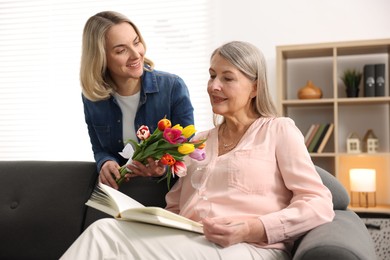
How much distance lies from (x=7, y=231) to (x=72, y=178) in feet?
1.18

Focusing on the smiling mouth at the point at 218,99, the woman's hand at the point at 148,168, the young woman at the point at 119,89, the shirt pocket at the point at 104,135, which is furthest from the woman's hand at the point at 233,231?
the shirt pocket at the point at 104,135

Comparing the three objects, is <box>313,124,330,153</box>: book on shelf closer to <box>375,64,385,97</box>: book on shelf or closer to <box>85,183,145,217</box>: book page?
<box>375,64,385,97</box>: book on shelf

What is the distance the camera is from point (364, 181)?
352cm

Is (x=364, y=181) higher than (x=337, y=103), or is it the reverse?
(x=337, y=103)

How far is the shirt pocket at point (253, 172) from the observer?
5.16 ft

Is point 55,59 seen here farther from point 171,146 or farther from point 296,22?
point 171,146

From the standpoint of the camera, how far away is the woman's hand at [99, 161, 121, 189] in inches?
73.4

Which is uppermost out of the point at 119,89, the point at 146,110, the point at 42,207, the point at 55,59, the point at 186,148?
the point at 55,59

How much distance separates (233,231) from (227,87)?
1.89 feet

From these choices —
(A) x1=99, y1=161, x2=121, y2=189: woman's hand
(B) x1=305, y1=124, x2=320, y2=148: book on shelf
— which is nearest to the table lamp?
(B) x1=305, y1=124, x2=320, y2=148: book on shelf

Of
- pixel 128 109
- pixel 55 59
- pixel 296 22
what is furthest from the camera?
pixel 55 59

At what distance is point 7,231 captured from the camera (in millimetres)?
2020

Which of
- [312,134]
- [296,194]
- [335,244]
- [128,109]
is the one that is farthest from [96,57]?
[312,134]

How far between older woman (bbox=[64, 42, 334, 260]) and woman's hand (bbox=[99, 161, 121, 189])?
0.78 feet
